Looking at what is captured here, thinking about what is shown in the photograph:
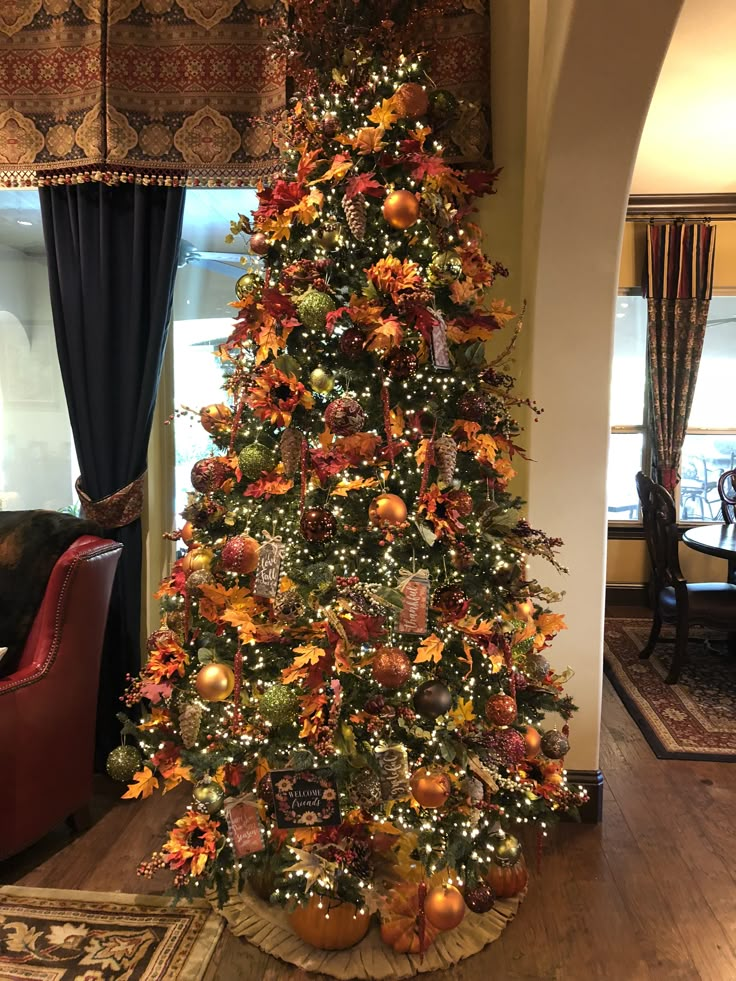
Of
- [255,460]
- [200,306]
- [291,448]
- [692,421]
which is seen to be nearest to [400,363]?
[291,448]

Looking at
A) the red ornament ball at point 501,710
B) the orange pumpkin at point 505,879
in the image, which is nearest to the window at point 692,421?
the orange pumpkin at point 505,879

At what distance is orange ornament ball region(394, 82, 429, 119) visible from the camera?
192cm

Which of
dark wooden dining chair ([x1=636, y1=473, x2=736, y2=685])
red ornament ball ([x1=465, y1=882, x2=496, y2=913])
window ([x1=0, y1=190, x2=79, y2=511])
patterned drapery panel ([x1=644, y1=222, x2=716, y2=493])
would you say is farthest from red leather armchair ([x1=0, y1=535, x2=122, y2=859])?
patterned drapery panel ([x1=644, y1=222, x2=716, y2=493])

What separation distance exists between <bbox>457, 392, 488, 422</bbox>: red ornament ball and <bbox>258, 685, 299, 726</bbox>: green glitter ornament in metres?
0.86

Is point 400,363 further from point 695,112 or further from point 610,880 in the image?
point 695,112

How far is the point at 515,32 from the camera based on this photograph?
263cm

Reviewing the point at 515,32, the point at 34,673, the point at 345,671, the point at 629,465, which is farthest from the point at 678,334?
the point at 34,673

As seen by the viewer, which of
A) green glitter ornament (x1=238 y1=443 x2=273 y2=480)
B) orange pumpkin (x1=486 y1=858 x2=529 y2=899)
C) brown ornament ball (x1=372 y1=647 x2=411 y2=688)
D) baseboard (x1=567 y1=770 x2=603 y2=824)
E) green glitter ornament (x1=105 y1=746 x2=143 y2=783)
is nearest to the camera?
brown ornament ball (x1=372 y1=647 x2=411 y2=688)

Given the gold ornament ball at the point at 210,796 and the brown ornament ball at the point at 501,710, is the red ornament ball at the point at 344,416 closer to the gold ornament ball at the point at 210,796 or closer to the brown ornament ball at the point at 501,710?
the brown ornament ball at the point at 501,710

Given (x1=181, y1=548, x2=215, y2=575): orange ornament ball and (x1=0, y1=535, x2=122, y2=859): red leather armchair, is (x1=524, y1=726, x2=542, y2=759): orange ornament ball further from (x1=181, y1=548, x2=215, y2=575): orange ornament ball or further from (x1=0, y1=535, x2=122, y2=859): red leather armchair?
(x1=0, y1=535, x2=122, y2=859): red leather armchair

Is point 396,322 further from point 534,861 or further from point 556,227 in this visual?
point 534,861

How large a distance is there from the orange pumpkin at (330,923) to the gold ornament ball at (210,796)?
1.15 feet

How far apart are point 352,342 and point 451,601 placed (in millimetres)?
715

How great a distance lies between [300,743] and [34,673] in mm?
958
